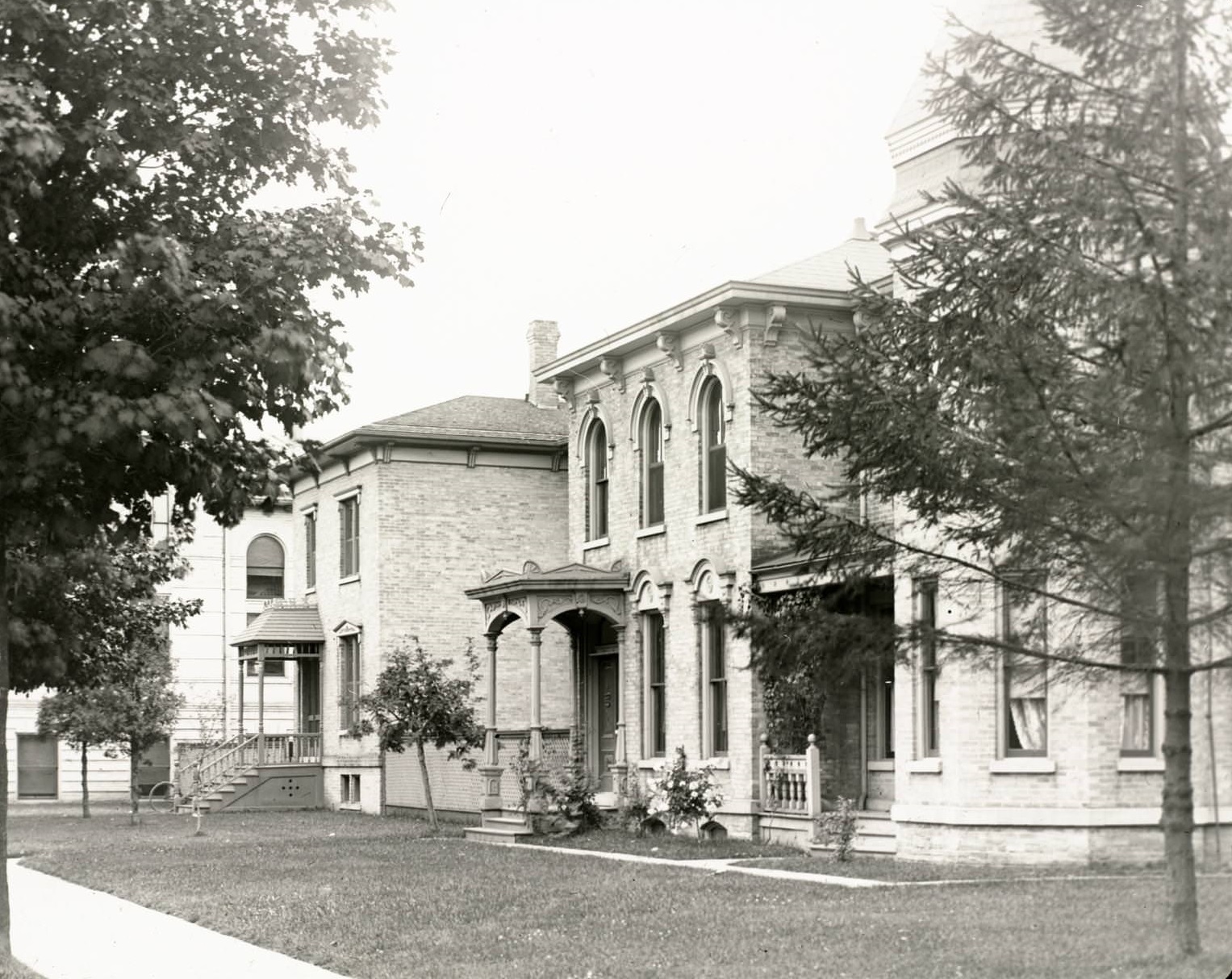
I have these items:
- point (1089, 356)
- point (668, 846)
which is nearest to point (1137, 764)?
point (668, 846)

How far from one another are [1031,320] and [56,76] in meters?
6.90

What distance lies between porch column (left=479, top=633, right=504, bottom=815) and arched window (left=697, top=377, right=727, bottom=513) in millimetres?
4928

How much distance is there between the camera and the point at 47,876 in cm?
2297

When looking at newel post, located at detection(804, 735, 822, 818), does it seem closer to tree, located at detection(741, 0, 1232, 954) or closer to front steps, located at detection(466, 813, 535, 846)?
front steps, located at detection(466, 813, 535, 846)

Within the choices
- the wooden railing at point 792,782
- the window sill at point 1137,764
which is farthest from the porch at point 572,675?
the window sill at point 1137,764

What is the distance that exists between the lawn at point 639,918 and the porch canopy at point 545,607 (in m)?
4.63

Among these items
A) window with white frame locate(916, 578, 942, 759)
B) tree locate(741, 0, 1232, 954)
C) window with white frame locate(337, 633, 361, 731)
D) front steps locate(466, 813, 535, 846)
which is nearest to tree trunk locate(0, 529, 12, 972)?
tree locate(741, 0, 1232, 954)

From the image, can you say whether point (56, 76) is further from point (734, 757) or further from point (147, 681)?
point (147, 681)

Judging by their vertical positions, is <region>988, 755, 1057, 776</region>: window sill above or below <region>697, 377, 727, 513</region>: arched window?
below

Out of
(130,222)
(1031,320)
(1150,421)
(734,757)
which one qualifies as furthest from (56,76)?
(734,757)

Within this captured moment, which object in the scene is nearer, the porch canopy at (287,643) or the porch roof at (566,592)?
the porch roof at (566,592)

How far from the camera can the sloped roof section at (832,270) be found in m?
25.3

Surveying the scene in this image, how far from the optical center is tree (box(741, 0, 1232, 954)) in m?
9.98

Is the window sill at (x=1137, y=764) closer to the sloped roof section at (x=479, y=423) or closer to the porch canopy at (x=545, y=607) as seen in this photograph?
the porch canopy at (x=545, y=607)
